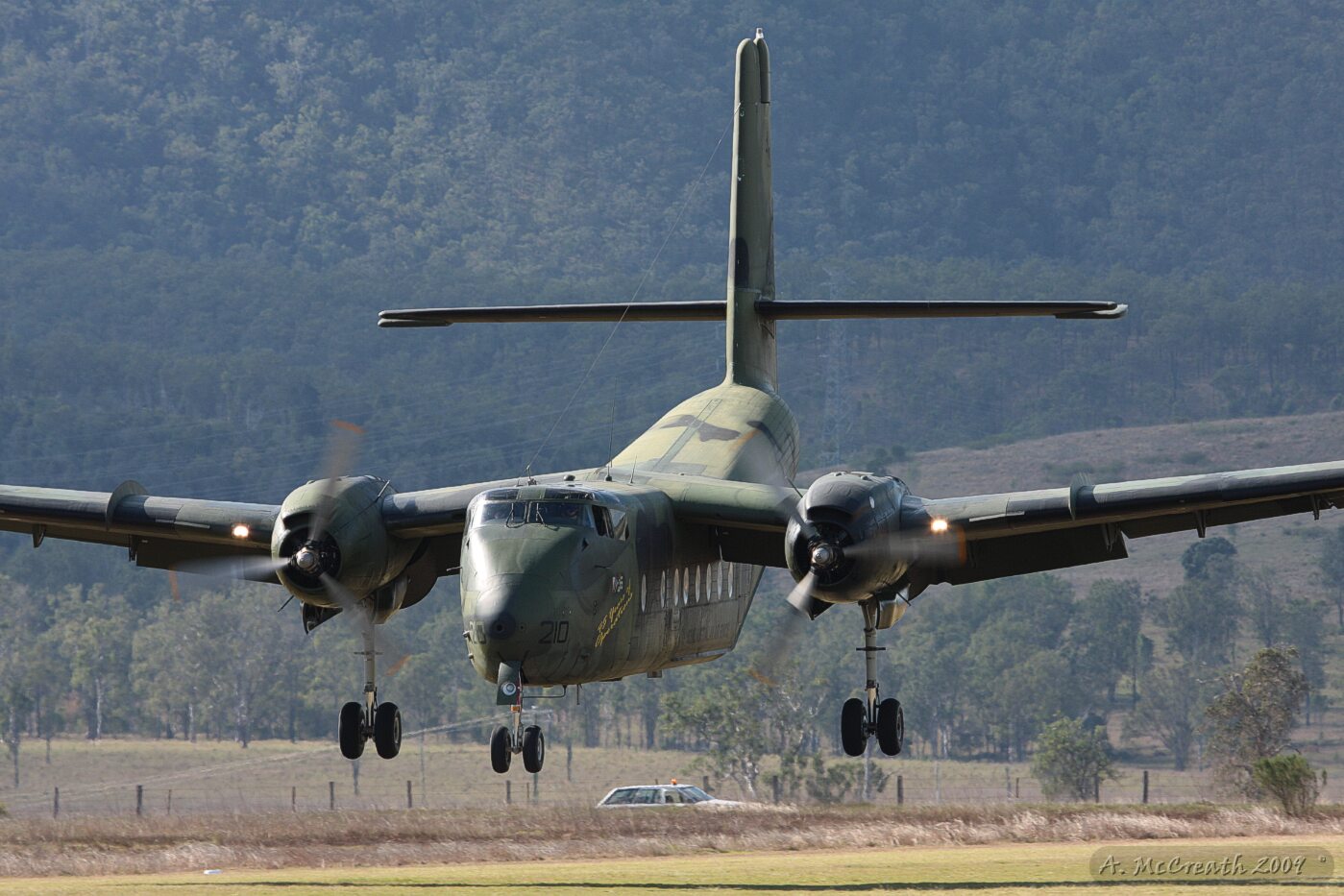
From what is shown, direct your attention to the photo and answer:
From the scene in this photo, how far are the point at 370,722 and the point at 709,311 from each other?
10930 millimetres

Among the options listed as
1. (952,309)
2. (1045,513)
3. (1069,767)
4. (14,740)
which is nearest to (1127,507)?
(1045,513)

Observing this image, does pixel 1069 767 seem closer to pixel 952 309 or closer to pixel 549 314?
pixel 952 309

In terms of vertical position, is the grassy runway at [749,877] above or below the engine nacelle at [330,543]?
below

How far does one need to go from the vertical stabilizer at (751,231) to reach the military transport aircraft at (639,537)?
12.3 feet

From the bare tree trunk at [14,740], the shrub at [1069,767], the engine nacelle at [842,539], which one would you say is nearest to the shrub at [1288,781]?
the engine nacelle at [842,539]

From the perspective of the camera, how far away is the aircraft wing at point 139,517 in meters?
32.9

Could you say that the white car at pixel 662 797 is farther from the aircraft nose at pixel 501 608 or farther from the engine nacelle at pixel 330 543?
the aircraft nose at pixel 501 608

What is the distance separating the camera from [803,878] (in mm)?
34094

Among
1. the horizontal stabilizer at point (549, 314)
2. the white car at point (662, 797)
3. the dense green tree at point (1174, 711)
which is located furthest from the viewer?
the dense green tree at point (1174, 711)

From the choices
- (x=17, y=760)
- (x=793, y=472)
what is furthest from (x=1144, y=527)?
(x=17, y=760)

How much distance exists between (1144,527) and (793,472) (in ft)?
29.5

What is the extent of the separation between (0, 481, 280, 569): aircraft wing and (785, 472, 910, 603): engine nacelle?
29.3 feet

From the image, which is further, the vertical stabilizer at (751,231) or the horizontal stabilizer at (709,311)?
the vertical stabilizer at (751,231)

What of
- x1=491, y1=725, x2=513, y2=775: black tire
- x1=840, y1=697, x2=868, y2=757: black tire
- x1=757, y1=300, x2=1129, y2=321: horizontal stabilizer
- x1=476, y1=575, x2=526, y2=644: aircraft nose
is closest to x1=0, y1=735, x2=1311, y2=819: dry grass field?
x1=757, y1=300, x2=1129, y2=321: horizontal stabilizer
